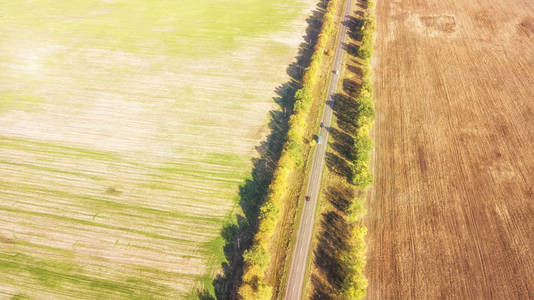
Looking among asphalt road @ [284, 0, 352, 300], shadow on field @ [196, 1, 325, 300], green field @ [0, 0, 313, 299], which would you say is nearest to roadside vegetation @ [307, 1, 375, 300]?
asphalt road @ [284, 0, 352, 300]

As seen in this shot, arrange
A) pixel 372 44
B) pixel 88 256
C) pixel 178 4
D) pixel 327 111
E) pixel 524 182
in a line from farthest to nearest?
1. pixel 178 4
2. pixel 372 44
3. pixel 327 111
4. pixel 524 182
5. pixel 88 256

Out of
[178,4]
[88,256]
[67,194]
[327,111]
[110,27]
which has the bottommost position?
[88,256]

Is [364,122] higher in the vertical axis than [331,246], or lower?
higher

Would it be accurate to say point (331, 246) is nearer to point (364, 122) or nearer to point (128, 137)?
point (364, 122)

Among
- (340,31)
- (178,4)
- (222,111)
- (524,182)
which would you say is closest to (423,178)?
(524,182)

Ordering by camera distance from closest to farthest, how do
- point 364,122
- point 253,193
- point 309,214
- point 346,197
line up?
1. point 309,214
2. point 346,197
3. point 253,193
4. point 364,122

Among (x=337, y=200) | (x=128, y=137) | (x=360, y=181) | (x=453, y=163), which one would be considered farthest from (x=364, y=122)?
(x=128, y=137)

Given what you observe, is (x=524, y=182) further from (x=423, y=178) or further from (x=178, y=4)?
(x=178, y=4)

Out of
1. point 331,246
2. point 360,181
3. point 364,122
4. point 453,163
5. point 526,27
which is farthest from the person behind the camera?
point 526,27
